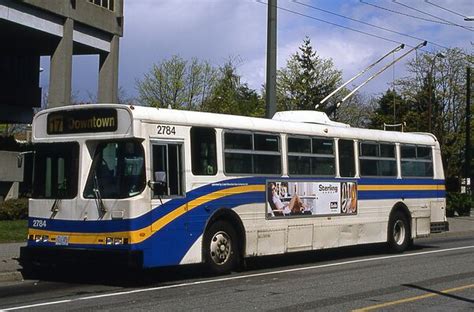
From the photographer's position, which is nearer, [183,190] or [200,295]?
[200,295]

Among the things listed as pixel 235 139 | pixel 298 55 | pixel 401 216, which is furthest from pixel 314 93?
pixel 235 139

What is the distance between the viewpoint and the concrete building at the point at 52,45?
30.0m

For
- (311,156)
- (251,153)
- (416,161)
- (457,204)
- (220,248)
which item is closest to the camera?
(220,248)

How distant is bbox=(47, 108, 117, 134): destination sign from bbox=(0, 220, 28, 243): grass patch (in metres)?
6.16

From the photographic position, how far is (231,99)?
174ft

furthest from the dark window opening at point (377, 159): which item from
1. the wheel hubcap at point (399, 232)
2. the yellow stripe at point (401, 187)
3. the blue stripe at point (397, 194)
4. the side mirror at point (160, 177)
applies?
the side mirror at point (160, 177)

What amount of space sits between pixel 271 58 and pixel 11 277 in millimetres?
9961

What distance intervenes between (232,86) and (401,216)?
126 feet

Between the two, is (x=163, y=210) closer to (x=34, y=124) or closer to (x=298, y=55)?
(x=34, y=124)

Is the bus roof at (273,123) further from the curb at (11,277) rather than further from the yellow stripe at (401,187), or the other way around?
the curb at (11,277)

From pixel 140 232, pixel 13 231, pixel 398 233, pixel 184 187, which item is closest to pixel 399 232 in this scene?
pixel 398 233

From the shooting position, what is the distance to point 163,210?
12125 mm

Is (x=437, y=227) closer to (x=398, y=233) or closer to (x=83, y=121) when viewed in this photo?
(x=398, y=233)

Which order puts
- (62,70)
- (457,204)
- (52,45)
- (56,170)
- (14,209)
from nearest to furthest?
(56,170) → (14,209) → (62,70) → (52,45) → (457,204)
